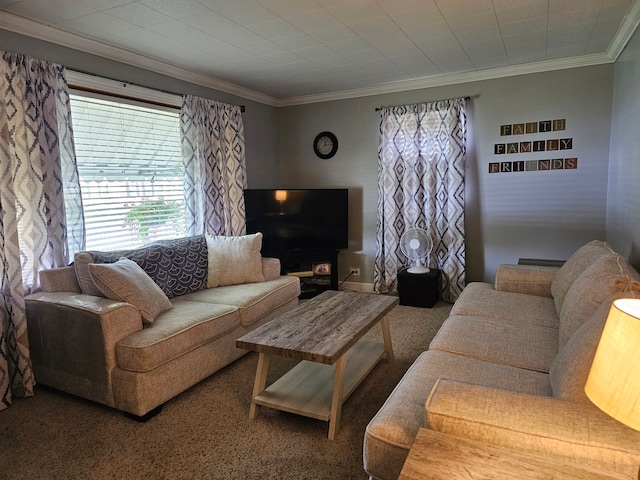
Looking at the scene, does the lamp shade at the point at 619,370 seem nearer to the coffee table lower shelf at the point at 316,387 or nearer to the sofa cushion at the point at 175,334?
the coffee table lower shelf at the point at 316,387

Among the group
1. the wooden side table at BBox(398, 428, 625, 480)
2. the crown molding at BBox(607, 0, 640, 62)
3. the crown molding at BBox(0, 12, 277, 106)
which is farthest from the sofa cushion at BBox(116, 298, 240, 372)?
the crown molding at BBox(607, 0, 640, 62)

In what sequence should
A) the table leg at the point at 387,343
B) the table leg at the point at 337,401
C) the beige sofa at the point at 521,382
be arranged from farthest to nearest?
the table leg at the point at 387,343, the table leg at the point at 337,401, the beige sofa at the point at 521,382

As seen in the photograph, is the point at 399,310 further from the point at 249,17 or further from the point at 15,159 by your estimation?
the point at 15,159

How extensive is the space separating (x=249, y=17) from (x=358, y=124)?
239cm

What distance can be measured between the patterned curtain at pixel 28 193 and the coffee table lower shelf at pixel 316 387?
1.57 metres

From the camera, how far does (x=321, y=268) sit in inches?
190

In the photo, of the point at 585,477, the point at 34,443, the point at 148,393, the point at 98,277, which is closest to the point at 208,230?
the point at 98,277

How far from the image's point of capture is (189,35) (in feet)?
9.80

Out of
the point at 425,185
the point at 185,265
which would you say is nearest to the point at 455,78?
the point at 425,185

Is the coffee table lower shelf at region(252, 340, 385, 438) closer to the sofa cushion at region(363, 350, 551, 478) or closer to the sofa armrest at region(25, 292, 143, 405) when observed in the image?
the sofa cushion at region(363, 350, 551, 478)

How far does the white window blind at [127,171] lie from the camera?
3.23 metres

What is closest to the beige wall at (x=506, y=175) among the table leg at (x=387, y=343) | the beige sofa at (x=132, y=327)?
the table leg at (x=387, y=343)

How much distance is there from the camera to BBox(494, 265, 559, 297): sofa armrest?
9.91 feet

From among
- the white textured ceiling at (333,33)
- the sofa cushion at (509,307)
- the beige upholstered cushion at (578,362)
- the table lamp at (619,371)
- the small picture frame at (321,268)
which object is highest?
the white textured ceiling at (333,33)
